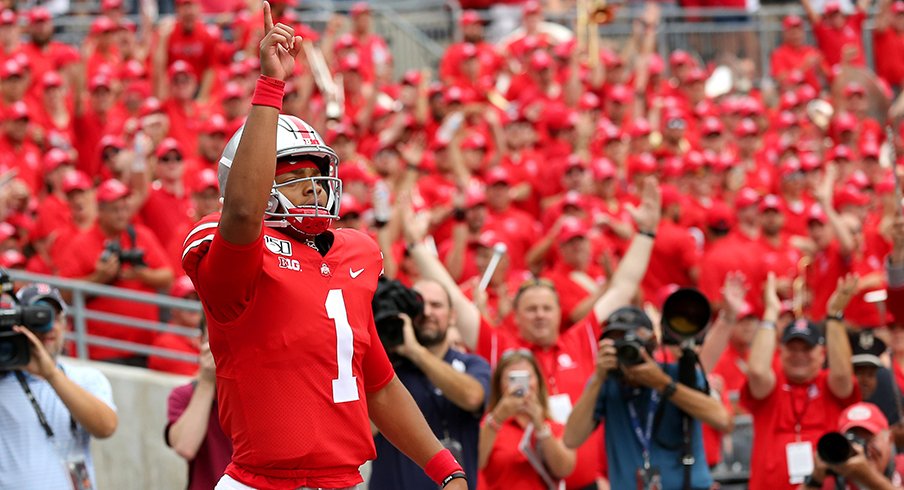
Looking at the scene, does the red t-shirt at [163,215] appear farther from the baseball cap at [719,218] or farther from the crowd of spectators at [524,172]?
the baseball cap at [719,218]

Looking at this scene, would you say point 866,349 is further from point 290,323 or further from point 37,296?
point 290,323

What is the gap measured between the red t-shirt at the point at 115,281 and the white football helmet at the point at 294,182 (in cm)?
583

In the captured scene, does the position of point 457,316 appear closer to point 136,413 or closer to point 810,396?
point 810,396

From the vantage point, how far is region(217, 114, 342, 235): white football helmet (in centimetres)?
461

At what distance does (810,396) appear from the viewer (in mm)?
8008

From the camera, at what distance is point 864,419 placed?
732cm

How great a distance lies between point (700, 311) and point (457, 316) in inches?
66.1

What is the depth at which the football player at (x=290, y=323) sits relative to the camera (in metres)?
4.39

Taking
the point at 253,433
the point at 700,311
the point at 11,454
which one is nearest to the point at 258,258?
the point at 253,433

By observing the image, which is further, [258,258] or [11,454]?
[11,454]

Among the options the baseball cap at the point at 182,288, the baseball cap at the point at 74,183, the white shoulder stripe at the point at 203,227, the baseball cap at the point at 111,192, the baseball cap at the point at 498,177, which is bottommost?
the baseball cap at the point at 182,288

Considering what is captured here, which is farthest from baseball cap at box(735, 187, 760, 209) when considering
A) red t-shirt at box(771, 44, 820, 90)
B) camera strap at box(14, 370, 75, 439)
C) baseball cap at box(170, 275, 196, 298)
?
camera strap at box(14, 370, 75, 439)

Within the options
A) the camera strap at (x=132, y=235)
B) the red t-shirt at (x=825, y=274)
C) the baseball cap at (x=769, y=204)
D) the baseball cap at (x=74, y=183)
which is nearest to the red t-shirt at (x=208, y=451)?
the camera strap at (x=132, y=235)

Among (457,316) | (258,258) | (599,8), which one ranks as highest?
(599,8)
